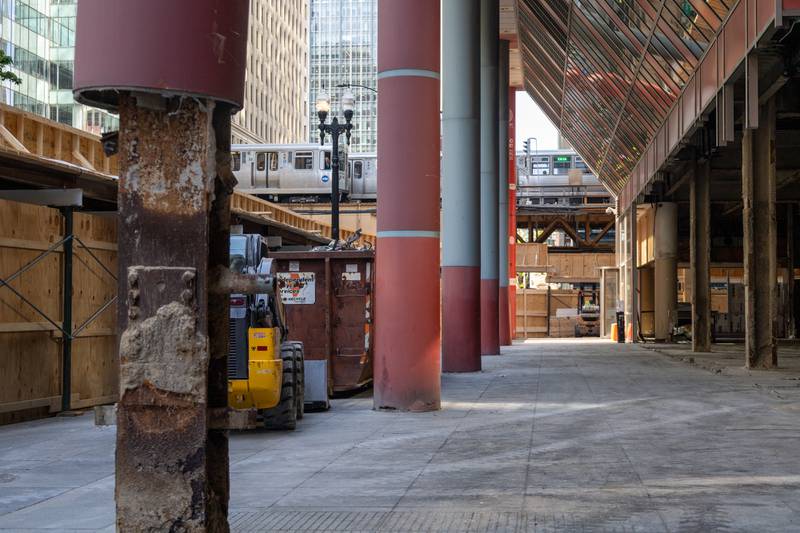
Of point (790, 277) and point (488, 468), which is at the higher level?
point (790, 277)

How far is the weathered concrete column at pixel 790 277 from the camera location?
46.0 m

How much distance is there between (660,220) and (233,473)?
3464 centimetres

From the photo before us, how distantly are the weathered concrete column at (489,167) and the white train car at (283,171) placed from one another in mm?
27576

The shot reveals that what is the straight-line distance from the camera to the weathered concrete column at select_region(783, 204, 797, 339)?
45969 millimetres

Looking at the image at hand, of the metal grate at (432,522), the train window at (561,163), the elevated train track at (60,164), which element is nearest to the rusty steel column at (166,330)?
the metal grate at (432,522)

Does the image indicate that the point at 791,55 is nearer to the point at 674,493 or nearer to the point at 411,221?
the point at 411,221

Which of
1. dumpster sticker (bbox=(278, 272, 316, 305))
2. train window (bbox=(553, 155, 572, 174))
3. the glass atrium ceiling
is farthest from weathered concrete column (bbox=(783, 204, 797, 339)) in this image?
dumpster sticker (bbox=(278, 272, 316, 305))

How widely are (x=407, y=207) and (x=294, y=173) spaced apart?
45.6 meters

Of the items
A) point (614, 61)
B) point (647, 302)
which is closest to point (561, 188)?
point (647, 302)

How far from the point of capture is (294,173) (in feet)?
200

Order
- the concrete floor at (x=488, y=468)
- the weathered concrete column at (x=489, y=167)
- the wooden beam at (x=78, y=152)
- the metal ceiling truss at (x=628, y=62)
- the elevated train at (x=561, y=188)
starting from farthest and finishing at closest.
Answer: the elevated train at (x=561, y=188)
the weathered concrete column at (x=489, y=167)
the wooden beam at (x=78, y=152)
the metal ceiling truss at (x=628, y=62)
the concrete floor at (x=488, y=468)

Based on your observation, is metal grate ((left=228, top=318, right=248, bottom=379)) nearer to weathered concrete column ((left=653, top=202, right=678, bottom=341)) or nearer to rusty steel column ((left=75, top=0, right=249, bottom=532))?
rusty steel column ((left=75, top=0, right=249, bottom=532))

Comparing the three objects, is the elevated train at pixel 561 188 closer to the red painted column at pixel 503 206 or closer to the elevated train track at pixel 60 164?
the red painted column at pixel 503 206

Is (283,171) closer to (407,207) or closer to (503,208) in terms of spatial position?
(503,208)
